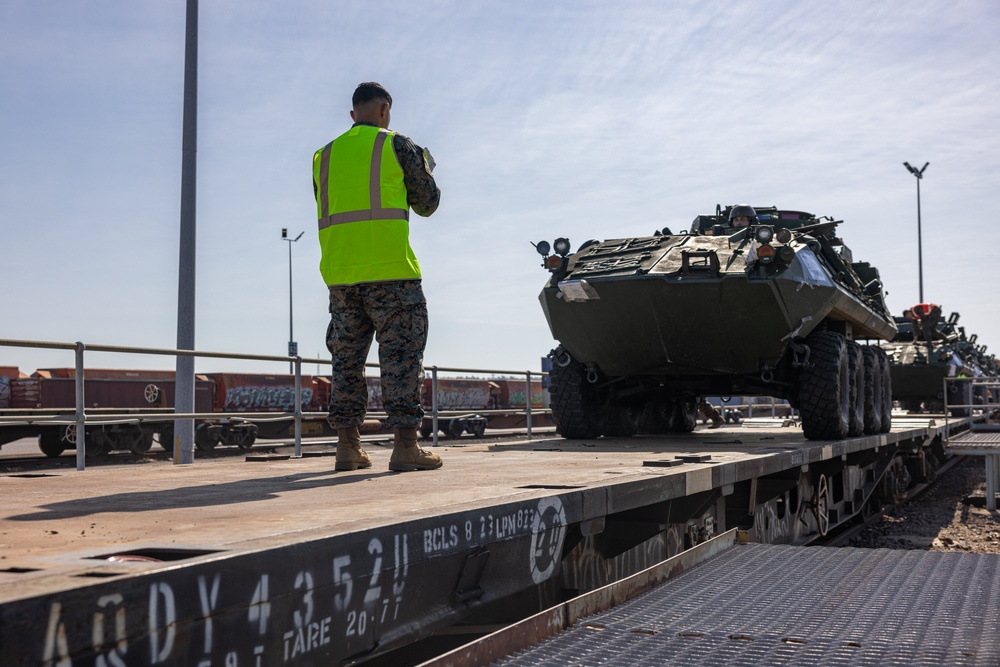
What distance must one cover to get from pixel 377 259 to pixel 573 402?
4.98 m

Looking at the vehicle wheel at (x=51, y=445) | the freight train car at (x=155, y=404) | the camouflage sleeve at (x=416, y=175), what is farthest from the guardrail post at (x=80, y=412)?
the vehicle wheel at (x=51, y=445)

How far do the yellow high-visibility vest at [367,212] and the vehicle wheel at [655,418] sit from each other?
272 inches

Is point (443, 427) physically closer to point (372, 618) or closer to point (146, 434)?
point (146, 434)

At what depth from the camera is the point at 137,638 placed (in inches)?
75.8

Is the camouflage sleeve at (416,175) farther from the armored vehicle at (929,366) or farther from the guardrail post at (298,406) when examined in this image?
the armored vehicle at (929,366)

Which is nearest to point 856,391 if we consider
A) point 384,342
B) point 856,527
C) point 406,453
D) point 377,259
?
point 856,527

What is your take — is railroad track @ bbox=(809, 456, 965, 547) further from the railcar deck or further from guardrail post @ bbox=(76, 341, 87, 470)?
guardrail post @ bbox=(76, 341, 87, 470)

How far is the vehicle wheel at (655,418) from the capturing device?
11.6m

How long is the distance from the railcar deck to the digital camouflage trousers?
0.33m

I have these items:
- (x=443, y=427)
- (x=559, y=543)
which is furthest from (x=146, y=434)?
(x=559, y=543)

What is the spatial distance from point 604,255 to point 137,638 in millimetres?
8010

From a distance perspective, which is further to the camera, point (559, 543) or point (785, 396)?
point (785, 396)

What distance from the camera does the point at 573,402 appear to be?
9680 mm

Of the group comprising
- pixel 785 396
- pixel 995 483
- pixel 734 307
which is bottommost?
pixel 995 483
